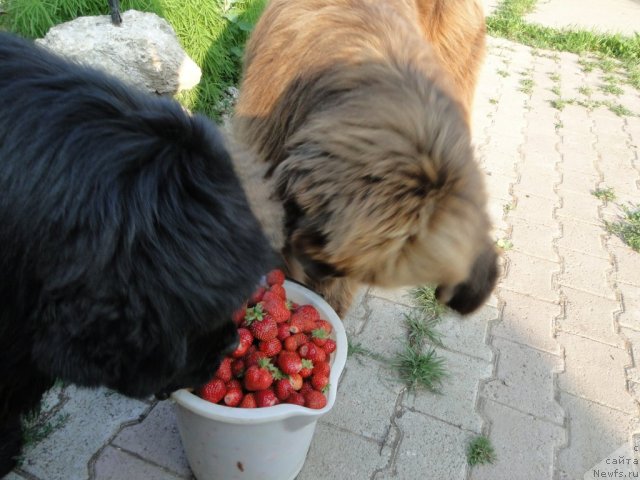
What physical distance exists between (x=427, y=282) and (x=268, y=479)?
36.7 inches

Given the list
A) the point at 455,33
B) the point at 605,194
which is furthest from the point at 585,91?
the point at 455,33

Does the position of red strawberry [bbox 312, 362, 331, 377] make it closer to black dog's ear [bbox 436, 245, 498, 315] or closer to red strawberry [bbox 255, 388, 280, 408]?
red strawberry [bbox 255, 388, 280, 408]

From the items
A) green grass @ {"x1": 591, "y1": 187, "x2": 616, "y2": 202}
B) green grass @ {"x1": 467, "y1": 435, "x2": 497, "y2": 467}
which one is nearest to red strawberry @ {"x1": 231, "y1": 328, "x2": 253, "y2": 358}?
green grass @ {"x1": 467, "y1": 435, "x2": 497, "y2": 467}

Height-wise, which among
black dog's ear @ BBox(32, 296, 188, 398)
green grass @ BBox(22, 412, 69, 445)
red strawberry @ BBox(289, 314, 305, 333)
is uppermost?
black dog's ear @ BBox(32, 296, 188, 398)

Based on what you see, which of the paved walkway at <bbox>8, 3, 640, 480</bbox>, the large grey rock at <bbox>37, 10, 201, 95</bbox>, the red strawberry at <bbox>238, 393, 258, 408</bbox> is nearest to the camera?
the red strawberry at <bbox>238, 393, 258, 408</bbox>

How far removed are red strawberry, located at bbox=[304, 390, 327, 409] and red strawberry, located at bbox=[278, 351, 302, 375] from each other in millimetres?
98

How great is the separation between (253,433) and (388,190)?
2.84ft

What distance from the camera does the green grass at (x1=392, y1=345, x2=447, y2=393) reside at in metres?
2.54

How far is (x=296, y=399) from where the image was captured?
178cm

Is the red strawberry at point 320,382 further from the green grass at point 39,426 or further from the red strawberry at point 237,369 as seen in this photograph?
the green grass at point 39,426

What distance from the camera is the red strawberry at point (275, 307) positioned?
1.93m

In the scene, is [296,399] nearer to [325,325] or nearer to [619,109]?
[325,325]

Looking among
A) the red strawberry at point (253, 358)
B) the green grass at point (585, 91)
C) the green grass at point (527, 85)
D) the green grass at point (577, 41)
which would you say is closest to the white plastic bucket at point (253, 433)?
the red strawberry at point (253, 358)

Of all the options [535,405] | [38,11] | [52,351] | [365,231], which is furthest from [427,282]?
[38,11]
